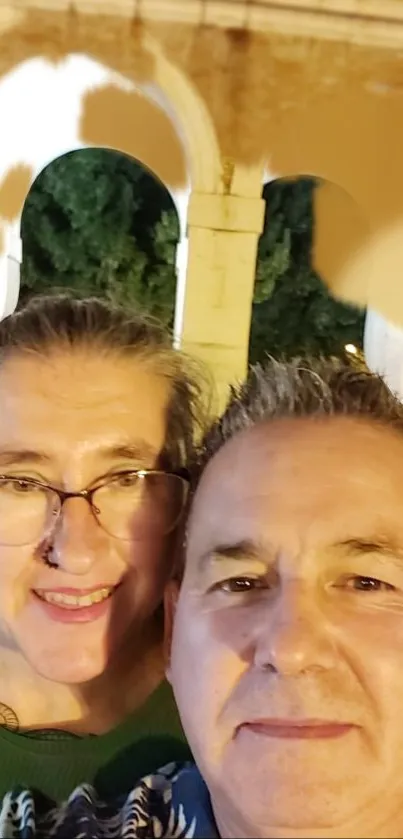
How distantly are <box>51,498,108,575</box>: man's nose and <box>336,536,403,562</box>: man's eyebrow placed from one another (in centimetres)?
30

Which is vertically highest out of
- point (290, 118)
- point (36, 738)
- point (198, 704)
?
point (290, 118)

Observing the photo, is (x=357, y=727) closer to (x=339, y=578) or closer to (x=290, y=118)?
(x=339, y=578)

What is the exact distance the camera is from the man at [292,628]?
848mm

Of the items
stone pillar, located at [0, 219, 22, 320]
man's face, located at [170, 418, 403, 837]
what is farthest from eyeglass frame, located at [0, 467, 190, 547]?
stone pillar, located at [0, 219, 22, 320]

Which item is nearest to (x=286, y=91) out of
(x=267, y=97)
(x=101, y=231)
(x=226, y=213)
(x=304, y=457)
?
(x=267, y=97)

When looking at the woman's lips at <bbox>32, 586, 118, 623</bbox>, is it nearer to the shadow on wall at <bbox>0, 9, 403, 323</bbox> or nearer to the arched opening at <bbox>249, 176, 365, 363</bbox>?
the arched opening at <bbox>249, 176, 365, 363</bbox>

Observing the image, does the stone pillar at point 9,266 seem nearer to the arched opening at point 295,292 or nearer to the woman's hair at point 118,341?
the woman's hair at point 118,341

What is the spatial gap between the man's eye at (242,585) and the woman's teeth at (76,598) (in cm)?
21

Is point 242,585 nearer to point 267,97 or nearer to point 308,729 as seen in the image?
point 308,729

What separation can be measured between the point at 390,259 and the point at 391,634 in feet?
1.67

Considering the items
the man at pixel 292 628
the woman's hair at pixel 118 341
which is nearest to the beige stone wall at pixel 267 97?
the woman's hair at pixel 118 341

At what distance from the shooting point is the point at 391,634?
2.92ft

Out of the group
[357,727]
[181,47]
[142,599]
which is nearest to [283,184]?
[181,47]

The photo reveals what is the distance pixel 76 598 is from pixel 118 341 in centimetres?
31
